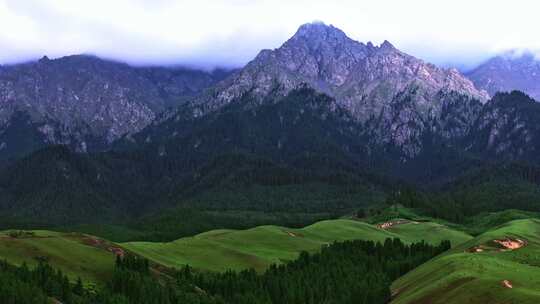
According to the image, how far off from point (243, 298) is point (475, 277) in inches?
2619

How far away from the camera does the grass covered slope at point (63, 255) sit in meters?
152

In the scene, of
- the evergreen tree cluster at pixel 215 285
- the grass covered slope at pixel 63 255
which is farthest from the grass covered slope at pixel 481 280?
the grass covered slope at pixel 63 255

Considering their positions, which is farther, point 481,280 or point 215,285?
point 215,285

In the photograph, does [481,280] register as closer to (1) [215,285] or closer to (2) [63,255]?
(1) [215,285]

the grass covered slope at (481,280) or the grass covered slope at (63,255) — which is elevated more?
the grass covered slope at (481,280)

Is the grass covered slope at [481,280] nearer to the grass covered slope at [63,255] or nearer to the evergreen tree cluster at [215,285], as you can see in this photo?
the evergreen tree cluster at [215,285]

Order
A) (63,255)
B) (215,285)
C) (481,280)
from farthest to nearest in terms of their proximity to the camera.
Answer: (215,285)
(63,255)
(481,280)

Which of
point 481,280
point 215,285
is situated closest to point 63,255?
point 215,285

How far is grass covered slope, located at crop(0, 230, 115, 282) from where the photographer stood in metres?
152

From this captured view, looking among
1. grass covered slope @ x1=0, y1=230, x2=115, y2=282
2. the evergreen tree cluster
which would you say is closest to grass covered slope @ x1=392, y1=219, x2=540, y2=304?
the evergreen tree cluster

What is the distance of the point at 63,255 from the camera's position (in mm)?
159000

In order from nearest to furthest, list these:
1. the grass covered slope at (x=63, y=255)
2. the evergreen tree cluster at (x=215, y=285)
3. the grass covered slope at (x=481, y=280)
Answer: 1. the grass covered slope at (x=481, y=280)
2. the evergreen tree cluster at (x=215, y=285)
3. the grass covered slope at (x=63, y=255)

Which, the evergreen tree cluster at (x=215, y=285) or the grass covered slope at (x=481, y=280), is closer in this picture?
the grass covered slope at (x=481, y=280)

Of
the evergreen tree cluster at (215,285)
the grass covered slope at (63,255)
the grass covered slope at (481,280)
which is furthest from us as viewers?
the grass covered slope at (63,255)
